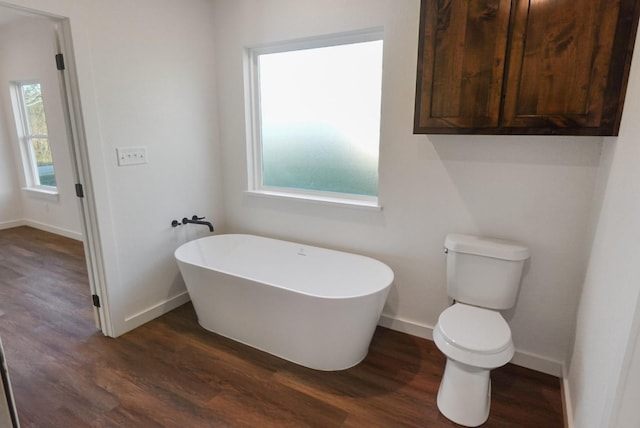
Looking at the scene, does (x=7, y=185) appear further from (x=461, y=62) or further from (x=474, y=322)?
(x=474, y=322)

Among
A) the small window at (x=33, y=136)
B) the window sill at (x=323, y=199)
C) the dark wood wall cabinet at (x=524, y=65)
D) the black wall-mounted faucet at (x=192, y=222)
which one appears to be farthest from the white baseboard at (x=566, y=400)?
the small window at (x=33, y=136)

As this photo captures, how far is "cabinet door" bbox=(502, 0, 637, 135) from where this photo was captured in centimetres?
149

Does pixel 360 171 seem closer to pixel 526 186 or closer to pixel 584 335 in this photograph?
pixel 526 186

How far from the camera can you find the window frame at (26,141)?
4730mm

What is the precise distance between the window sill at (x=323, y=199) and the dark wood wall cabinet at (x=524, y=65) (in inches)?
30.0

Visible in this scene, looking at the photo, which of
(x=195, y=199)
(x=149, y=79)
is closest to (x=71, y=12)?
(x=149, y=79)

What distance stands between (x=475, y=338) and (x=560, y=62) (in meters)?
1.36

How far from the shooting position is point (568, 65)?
1578 millimetres

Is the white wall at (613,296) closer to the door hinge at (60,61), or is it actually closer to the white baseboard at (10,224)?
the door hinge at (60,61)

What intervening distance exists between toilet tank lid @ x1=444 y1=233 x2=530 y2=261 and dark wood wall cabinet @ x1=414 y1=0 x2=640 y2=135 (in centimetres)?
65

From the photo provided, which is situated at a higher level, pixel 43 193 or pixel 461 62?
pixel 461 62

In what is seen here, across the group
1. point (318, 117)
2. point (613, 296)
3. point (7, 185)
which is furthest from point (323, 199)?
point (7, 185)

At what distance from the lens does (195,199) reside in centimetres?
301

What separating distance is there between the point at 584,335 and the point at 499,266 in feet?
1.61
